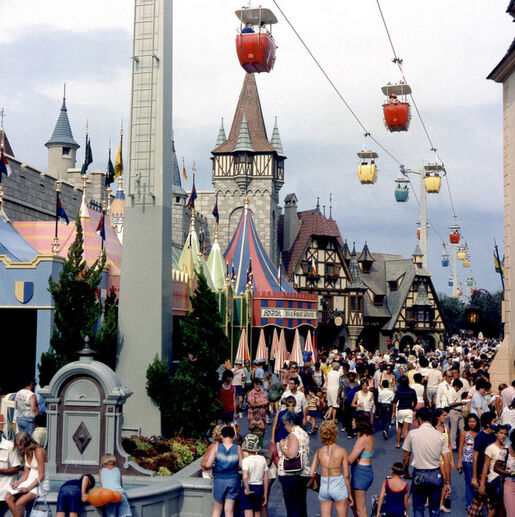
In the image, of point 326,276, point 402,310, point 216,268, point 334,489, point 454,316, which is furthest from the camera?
point 454,316

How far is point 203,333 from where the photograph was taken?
12.4 meters

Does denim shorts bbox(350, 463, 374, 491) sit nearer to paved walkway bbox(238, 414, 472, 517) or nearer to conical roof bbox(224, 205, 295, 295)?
paved walkway bbox(238, 414, 472, 517)

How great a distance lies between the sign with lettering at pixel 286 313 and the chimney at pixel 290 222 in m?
15.1

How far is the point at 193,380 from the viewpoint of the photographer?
1190 cm

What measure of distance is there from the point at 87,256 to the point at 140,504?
13380 mm

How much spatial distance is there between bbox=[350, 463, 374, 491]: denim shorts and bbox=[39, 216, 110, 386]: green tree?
5950mm

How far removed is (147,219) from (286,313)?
2254 cm

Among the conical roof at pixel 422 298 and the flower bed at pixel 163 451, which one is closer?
the flower bed at pixel 163 451

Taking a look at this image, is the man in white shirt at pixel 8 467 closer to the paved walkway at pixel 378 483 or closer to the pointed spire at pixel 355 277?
the paved walkway at pixel 378 483

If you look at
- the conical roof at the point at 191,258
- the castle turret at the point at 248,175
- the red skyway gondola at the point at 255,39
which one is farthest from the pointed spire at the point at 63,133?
the red skyway gondola at the point at 255,39

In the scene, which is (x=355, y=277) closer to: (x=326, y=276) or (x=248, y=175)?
(x=326, y=276)

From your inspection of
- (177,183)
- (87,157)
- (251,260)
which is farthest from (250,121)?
(87,157)

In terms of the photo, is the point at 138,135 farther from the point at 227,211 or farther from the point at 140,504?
the point at 227,211

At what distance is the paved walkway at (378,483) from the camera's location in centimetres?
934
